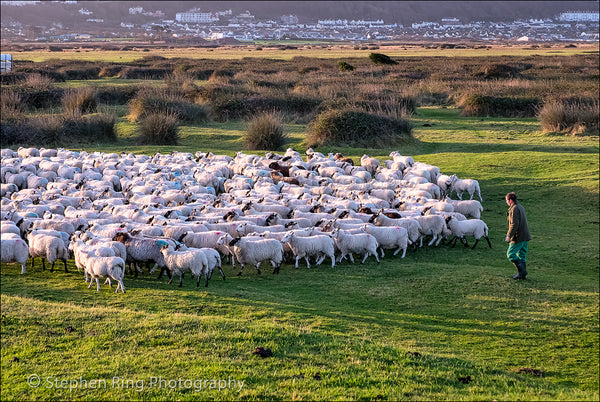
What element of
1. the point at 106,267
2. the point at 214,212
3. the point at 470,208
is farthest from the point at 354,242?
the point at 106,267

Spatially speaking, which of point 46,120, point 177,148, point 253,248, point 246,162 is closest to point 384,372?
point 253,248

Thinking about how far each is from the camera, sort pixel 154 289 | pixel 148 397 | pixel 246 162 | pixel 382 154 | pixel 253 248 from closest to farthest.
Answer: pixel 148 397 < pixel 154 289 < pixel 253 248 < pixel 246 162 < pixel 382 154

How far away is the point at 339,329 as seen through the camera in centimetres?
1105

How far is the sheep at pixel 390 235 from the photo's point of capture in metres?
15.4

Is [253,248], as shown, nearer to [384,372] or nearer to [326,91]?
[384,372]

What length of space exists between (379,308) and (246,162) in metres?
12.6

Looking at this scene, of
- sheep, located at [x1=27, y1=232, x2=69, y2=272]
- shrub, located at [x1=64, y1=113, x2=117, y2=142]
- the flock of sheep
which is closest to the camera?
the flock of sheep

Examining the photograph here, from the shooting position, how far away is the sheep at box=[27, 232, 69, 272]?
14.1 m

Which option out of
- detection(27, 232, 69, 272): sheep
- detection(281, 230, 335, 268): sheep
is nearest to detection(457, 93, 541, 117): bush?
detection(281, 230, 335, 268): sheep

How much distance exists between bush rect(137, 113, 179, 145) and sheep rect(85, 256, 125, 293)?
739 inches

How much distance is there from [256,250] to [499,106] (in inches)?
1140

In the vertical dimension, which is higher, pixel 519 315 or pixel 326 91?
pixel 326 91

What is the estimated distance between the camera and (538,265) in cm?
1523

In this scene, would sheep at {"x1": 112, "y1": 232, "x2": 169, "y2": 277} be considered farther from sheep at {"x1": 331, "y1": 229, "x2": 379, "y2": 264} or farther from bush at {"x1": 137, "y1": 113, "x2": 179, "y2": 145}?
bush at {"x1": 137, "y1": 113, "x2": 179, "y2": 145}
